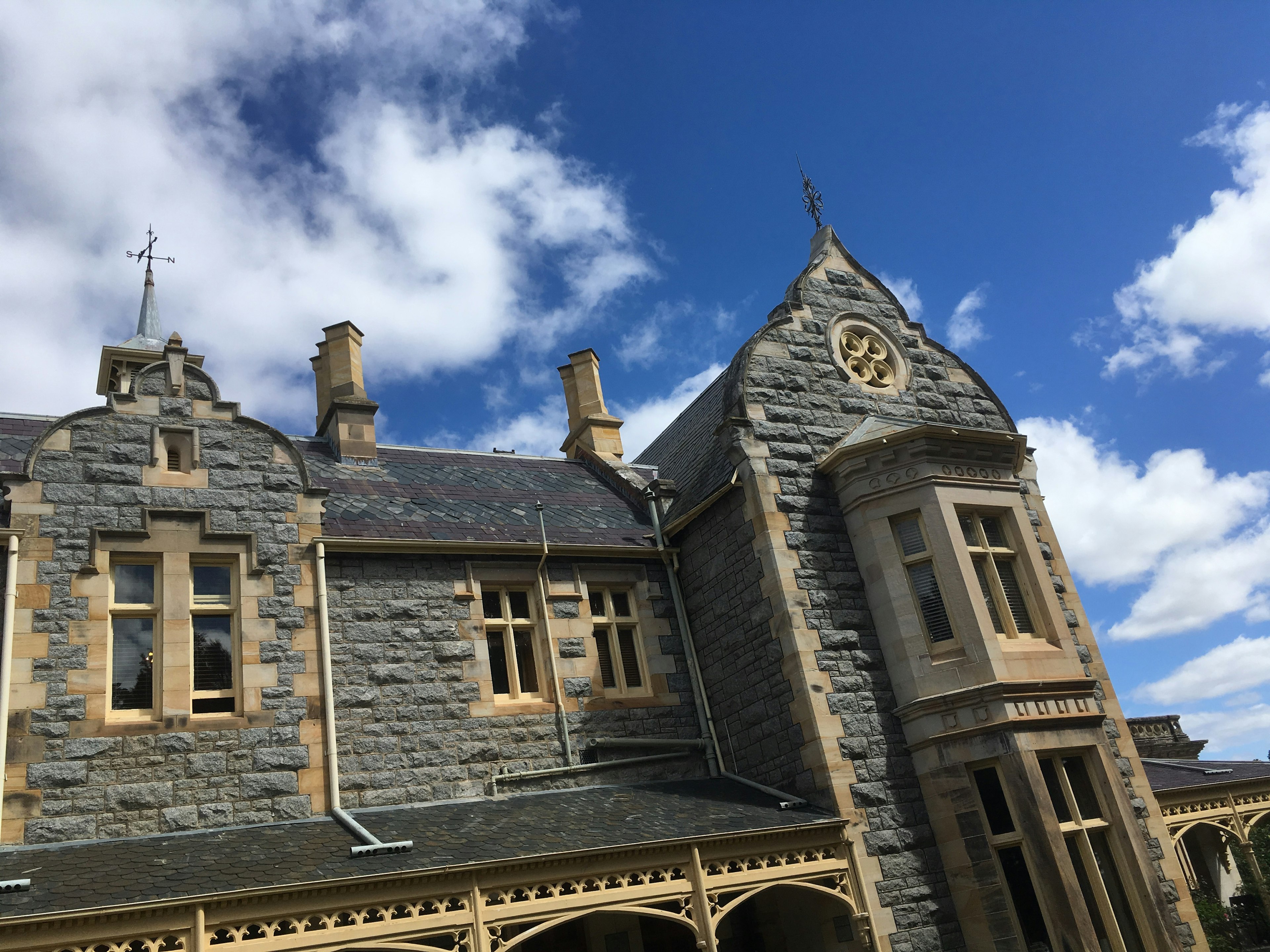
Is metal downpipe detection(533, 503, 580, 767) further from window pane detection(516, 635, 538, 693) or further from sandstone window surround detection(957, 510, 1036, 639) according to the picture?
sandstone window surround detection(957, 510, 1036, 639)

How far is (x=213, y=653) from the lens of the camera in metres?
10.5

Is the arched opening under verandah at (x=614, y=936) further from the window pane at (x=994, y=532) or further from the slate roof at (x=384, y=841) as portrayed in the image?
the window pane at (x=994, y=532)

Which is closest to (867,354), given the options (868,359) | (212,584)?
(868,359)

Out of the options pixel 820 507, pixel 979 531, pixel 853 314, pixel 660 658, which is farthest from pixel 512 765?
pixel 853 314

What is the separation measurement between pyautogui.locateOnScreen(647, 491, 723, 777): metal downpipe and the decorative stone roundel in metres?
3.41

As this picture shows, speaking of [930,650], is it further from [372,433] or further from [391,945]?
[372,433]

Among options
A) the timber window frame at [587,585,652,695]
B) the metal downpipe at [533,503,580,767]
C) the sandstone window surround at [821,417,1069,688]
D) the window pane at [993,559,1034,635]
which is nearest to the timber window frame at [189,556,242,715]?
the metal downpipe at [533,503,580,767]

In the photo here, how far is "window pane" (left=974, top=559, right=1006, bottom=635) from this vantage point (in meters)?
11.9

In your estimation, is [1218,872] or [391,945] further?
[1218,872]

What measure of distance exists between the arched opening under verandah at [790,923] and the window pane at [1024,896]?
5.76 feet

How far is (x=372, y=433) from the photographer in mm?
14562

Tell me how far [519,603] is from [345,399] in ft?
14.1

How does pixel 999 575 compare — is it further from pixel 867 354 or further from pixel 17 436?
pixel 17 436

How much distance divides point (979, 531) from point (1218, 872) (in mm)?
9607
